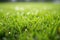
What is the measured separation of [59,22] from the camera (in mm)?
1259

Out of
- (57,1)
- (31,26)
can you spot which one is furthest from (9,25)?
(57,1)

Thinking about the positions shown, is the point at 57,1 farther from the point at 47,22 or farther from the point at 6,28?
the point at 6,28

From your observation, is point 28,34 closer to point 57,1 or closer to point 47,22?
point 47,22

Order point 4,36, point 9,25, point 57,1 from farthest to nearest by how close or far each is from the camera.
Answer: point 57,1
point 9,25
point 4,36

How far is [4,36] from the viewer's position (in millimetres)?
1131

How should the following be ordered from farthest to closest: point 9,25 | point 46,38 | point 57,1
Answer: point 57,1, point 9,25, point 46,38

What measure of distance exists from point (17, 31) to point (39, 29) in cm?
19

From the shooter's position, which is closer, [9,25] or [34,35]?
[34,35]

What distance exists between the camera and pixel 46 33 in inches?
42.8

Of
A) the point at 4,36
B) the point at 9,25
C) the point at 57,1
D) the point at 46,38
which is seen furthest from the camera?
the point at 57,1

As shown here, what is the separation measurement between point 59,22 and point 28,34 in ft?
1.10

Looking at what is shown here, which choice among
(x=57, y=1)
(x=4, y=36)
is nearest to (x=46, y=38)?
(x=4, y=36)

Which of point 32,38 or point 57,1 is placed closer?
point 32,38

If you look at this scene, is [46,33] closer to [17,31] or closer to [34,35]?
[34,35]
